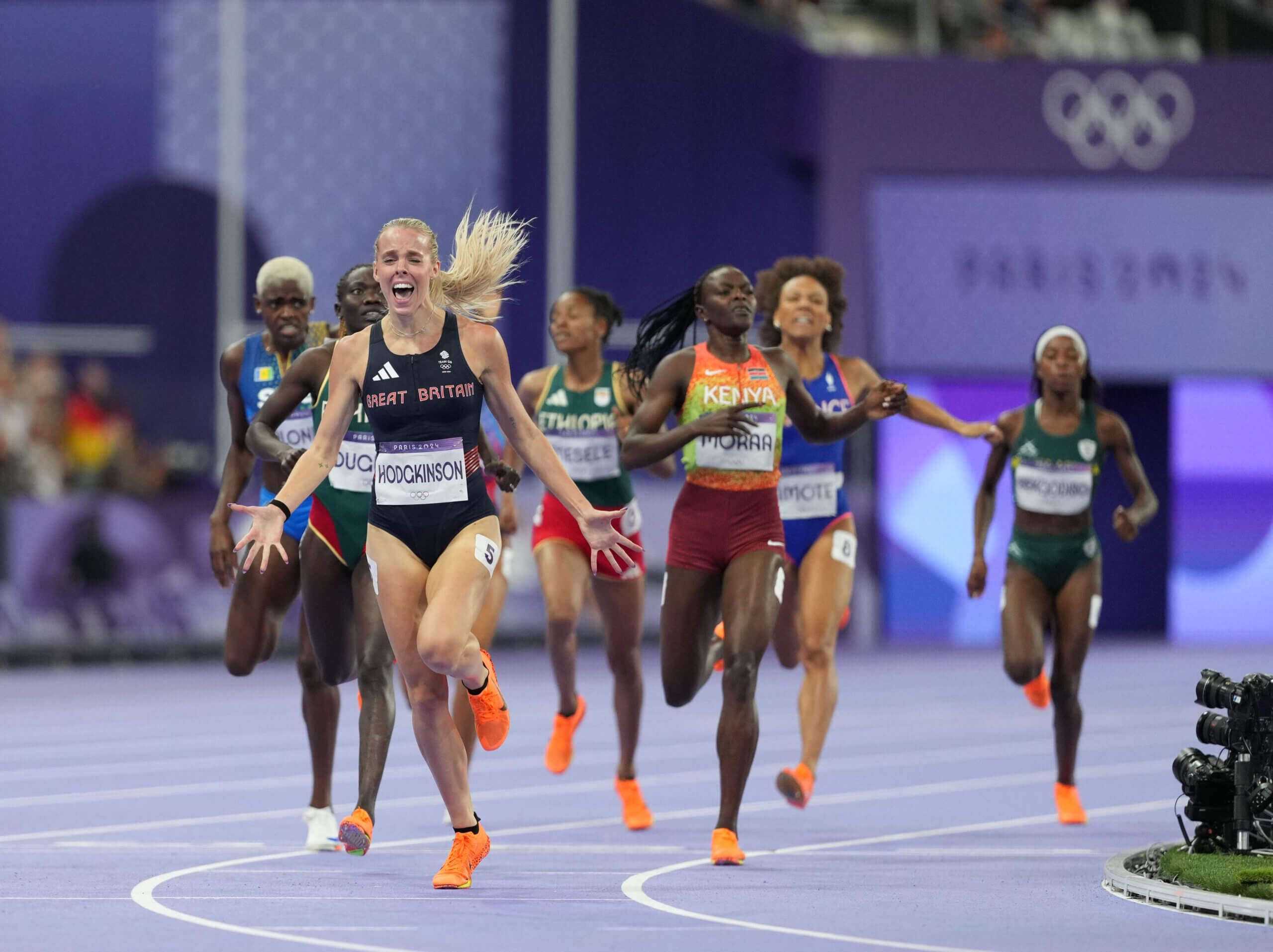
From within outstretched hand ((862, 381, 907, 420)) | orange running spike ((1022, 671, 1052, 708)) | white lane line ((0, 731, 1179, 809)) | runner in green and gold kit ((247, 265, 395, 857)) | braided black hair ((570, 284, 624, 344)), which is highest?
braided black hair ((570, 284, 624, 344))

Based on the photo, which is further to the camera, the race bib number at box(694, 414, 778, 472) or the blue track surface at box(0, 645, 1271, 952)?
the race bib number at box(694, 414, 778, 472)

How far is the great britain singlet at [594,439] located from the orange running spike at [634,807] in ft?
4.74

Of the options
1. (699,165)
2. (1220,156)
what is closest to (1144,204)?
(1220,156)

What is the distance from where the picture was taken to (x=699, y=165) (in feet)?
77.9

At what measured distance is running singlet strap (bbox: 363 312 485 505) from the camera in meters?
7.48

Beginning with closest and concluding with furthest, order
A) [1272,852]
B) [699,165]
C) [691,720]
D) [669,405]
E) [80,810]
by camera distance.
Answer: [1272,852] → [669,405] → [80,810] → [691,720] → [699,165]

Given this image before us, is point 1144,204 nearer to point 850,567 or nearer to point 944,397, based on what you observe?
point 944,397

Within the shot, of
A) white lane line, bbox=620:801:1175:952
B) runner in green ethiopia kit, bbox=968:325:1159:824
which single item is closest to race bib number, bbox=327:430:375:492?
white lane line, bbox=620:801:1175:952

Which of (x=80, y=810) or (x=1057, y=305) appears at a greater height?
(x=1057, y=305)

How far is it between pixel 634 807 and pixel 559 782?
1960 millimetres

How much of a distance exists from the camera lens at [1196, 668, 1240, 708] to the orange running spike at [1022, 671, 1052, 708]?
2.78 metres

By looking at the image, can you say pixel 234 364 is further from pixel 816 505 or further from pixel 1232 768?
pixel 1232 768

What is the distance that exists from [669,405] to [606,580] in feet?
5.24

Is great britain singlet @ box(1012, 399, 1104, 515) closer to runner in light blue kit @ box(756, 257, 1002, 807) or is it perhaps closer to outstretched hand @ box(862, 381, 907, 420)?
runner in light blue kit @ box(756, 257, 1002, 807)
